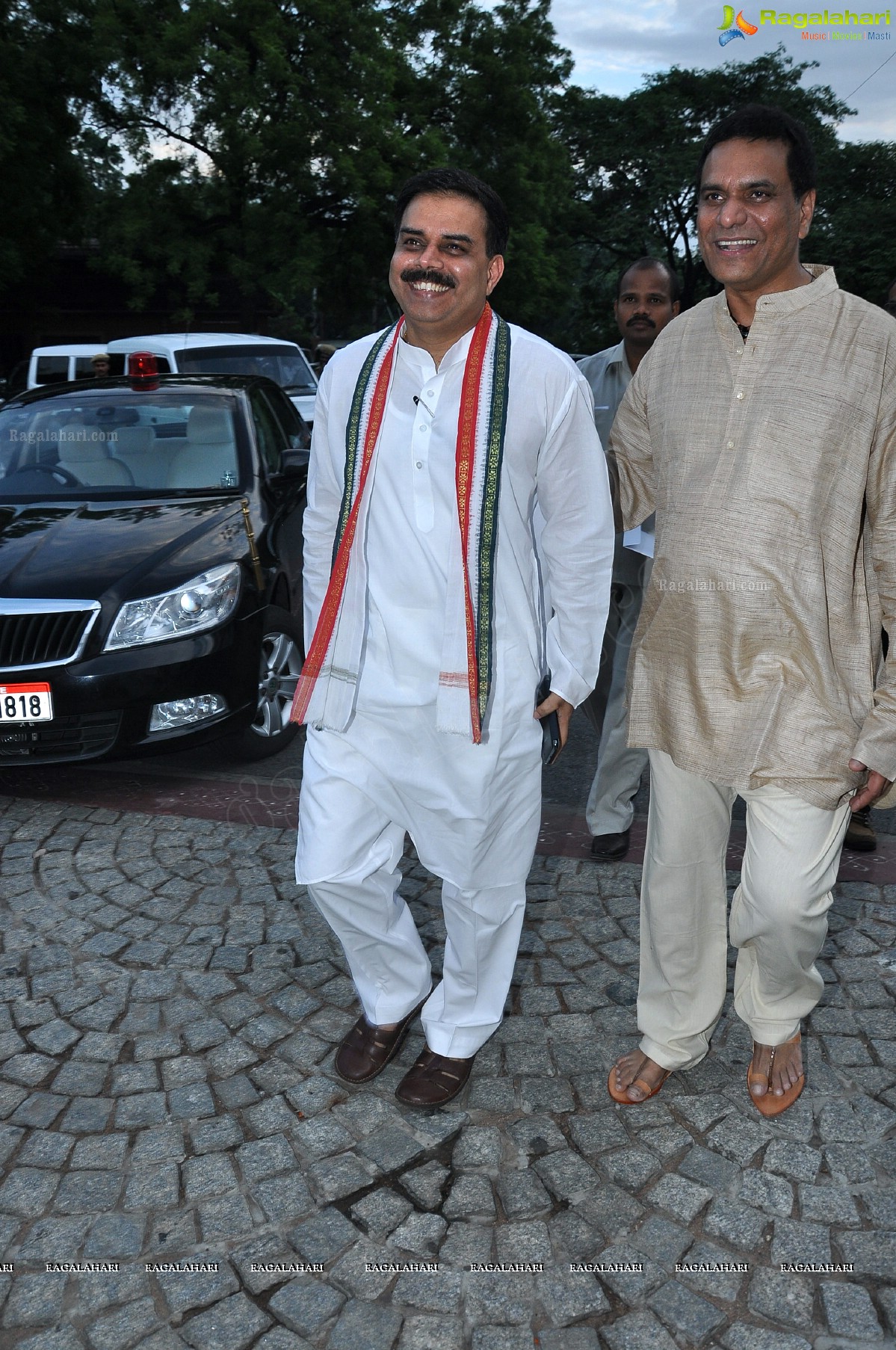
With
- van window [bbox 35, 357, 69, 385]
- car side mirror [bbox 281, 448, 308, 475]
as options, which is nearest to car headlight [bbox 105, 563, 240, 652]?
car side mirror [bbox 281, 448, 308, 475]

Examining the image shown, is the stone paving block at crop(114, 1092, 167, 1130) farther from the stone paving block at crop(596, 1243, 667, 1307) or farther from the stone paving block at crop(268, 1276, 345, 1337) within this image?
the stone paving block at crop(596, 1243, 667, 1307)

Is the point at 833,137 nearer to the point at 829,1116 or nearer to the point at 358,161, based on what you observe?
the point at 358,161

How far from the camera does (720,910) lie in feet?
9.75

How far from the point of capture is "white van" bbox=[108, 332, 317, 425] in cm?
1209

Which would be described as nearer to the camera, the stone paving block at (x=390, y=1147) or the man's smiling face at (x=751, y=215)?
the man's smiling face at (x=751, y=215)

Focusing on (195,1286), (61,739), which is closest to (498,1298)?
(195,1286)

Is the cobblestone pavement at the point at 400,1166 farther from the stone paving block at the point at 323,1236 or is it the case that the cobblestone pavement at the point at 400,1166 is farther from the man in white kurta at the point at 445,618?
the man in white kurta at the point at 445,618

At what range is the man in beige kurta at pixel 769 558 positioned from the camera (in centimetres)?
254

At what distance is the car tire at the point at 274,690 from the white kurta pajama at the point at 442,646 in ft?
8.25

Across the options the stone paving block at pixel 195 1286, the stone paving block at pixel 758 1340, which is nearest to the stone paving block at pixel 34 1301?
the stone paving block at pixel 195 1286

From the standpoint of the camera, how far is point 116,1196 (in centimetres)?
273

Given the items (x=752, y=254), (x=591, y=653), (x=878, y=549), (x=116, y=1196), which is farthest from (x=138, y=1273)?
(x=752, y=254)

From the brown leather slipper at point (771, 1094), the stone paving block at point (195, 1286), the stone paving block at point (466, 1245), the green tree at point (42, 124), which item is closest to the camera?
the stone paving block at point (195, 1286)

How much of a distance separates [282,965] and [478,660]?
1.52 meters
